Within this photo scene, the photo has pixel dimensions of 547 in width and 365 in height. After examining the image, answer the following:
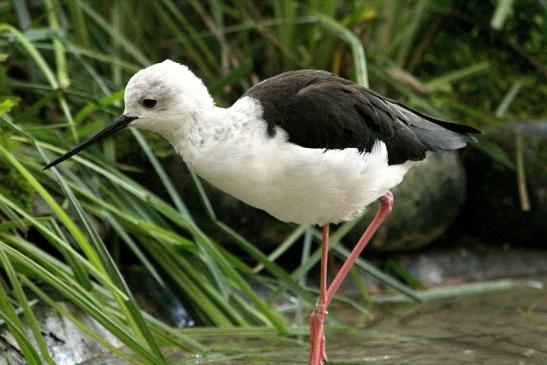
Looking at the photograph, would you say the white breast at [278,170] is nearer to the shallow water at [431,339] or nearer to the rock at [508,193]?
the shallow water at [431,339]

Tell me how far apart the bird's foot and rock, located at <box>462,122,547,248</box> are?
2014 millimetres

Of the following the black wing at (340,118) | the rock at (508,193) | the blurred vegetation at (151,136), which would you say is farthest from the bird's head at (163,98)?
the rock at (508,193)

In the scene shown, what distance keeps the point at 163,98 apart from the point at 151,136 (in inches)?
54.3

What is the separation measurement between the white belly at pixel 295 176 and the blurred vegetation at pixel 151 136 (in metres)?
0.54

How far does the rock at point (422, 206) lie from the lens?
5.37 metres

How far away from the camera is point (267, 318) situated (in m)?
4.22

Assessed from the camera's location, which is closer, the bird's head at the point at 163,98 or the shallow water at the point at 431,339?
the bird's head at the point at 163,98

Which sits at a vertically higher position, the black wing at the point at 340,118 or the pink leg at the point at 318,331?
the black wing at the point at 340,118

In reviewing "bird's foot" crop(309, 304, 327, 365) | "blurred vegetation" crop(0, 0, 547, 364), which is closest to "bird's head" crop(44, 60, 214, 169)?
"blurred vegetation" crop(0, 0, 547, 364)

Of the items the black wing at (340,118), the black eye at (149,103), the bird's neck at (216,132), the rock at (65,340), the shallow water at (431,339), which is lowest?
the rock at (65,340)

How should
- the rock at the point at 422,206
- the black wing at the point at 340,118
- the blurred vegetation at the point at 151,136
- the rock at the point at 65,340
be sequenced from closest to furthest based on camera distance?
the black wing at the point at 340,118 < the blurred vegetation at the point at 151,136 < the rock at the point at 65,340 < the rock at the point at 422,206

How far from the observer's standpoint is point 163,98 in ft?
11.4

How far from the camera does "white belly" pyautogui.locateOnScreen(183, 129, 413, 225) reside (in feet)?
11.1

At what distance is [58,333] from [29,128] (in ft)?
2.73
